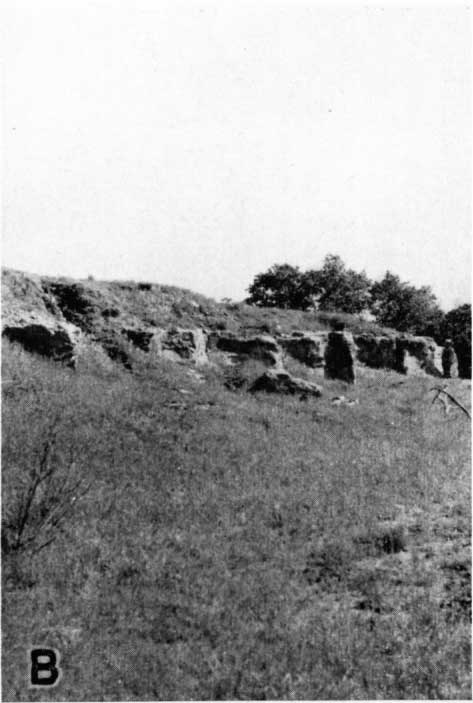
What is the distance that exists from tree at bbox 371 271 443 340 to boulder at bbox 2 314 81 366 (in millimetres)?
57431

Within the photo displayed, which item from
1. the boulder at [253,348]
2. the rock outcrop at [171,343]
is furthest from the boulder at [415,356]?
the rock outcrop at [171,343]

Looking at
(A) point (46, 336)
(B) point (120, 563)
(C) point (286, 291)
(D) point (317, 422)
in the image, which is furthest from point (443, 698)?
(C) point (286, 291)

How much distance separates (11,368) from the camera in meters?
14.4

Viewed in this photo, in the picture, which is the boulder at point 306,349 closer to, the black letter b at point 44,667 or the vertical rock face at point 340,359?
the vertical rock face at point 340,359

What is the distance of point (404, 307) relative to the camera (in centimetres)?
7131

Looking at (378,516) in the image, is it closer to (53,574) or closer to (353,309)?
(53,574)

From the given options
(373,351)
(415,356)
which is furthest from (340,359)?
(415,356)

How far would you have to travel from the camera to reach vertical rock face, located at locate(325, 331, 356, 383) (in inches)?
1025

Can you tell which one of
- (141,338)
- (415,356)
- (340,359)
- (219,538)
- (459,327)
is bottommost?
(219,538)

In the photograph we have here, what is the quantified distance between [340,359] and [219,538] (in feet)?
62.5

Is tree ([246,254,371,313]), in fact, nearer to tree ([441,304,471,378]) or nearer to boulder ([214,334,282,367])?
tree ([441,304,471,378])

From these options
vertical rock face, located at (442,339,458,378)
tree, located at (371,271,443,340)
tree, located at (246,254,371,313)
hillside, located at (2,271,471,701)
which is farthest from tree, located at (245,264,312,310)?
hillside, located at (2,271,471,701)

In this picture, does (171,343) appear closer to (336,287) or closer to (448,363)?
(448,363)

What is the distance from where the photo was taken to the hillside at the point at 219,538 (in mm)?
5340
